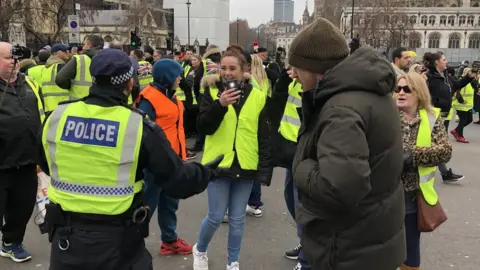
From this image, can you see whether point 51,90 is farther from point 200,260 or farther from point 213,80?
point 200,260

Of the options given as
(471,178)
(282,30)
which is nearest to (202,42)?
(471,178)

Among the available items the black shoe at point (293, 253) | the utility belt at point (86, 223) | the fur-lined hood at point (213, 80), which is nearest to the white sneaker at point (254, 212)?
the black shoe at point (293, 253)

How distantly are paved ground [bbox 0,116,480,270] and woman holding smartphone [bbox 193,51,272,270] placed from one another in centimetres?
63

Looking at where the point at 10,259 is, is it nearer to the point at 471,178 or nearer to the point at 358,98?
the point at 358,98

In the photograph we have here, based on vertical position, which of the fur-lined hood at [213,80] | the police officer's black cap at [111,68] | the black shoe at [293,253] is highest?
the police officer's black cap at [111,68]

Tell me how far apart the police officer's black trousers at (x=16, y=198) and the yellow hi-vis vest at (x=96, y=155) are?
2.07 meters

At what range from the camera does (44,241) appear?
4980 millimetres

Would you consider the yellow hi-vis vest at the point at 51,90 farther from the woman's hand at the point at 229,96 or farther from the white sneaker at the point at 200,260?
the woman's hand at the point at 229,96

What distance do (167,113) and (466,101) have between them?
31.6ft

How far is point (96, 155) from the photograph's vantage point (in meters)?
2.46

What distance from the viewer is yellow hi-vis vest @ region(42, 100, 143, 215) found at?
246 centimetres

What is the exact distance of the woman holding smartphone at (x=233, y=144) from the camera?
12.7 feet

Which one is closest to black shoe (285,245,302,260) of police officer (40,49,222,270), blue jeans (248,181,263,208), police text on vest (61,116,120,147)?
blue jeans (248,181,263,208)

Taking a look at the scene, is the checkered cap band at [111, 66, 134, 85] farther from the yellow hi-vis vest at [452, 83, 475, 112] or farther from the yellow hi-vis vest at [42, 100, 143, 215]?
the yellow hi-vis vest at [452, 83, 475, 112]
